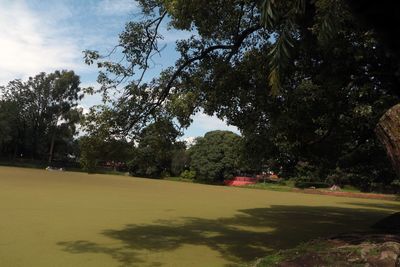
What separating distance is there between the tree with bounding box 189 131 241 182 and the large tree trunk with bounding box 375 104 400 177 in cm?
4677

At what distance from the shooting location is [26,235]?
10.4 m

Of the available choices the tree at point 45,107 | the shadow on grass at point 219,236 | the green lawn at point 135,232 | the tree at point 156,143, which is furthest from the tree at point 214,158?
the tree at point 156,143

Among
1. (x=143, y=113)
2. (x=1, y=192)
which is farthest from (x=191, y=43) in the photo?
(x=1, y=192)

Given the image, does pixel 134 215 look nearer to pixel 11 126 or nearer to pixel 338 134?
A: pixel 338 134

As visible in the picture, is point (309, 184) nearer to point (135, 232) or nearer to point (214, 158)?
point (214, 158)

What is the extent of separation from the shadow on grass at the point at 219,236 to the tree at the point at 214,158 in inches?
1426

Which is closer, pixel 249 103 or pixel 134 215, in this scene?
pixel 249 103

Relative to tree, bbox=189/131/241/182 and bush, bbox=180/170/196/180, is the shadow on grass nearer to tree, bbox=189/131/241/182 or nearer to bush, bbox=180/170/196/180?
tree, bbox=189/131/241/182

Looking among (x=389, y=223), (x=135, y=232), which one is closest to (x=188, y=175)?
(x=389, y=223)

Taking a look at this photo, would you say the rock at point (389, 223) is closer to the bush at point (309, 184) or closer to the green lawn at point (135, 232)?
the green lawn at point (135, 232)

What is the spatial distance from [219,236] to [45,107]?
56.7 metres

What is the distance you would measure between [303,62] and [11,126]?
5423cm

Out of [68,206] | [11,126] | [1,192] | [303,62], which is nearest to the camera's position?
[303,62]

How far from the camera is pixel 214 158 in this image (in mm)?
53188
